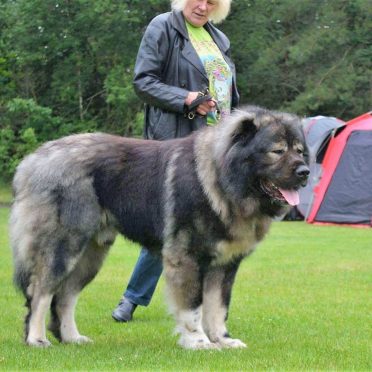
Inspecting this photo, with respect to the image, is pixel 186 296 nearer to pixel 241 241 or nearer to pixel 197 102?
pixel 241 241

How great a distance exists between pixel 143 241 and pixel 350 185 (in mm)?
11572

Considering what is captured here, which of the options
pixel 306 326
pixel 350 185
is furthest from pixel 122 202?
pixel 350 185

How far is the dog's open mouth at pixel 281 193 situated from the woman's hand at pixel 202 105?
101 cm

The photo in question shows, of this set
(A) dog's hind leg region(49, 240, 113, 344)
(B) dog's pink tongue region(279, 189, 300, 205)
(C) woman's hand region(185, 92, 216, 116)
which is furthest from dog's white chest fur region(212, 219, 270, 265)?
(C) woman's hand region(185, 92, 216, 116)

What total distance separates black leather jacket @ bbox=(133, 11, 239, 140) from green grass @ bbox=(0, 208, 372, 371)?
3.61 feet

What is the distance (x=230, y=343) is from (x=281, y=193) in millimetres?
1211

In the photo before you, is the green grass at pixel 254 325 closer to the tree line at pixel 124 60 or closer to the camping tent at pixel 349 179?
the camping tent at pixel 349 179

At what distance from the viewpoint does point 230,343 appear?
555 centimetres

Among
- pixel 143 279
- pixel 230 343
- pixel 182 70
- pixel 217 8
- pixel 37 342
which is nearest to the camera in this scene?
pixel 37 342

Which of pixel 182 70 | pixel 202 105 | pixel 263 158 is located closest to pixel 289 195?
pixel 263 158

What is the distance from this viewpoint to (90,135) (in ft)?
19.1

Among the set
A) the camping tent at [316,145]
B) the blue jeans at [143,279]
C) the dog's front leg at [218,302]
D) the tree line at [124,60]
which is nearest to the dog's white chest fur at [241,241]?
the dog's front leg at [218,302]

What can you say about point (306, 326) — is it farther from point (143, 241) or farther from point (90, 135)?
point (90, 135)

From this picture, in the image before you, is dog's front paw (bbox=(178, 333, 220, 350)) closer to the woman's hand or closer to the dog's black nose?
the dog's black nose
